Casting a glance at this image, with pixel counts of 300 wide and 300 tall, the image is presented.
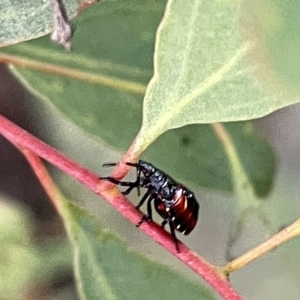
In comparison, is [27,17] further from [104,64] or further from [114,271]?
[114,271]

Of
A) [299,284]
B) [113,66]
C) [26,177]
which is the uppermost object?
[113,66]

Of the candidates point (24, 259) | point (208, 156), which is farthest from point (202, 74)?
point (24, 259)

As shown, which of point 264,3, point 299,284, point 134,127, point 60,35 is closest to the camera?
point 264,3

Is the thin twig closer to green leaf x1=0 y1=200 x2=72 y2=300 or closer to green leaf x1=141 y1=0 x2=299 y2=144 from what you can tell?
green leaf x1=141 y1=0 x2=299 y2=144

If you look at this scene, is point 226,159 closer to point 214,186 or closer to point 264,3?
point 214,186

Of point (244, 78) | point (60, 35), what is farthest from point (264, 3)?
point (60, 35)

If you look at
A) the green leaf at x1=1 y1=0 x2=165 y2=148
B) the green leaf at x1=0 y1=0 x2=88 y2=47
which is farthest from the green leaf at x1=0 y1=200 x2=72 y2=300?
the green leaf at x1=0 y1=0 x2=88 y2=47
